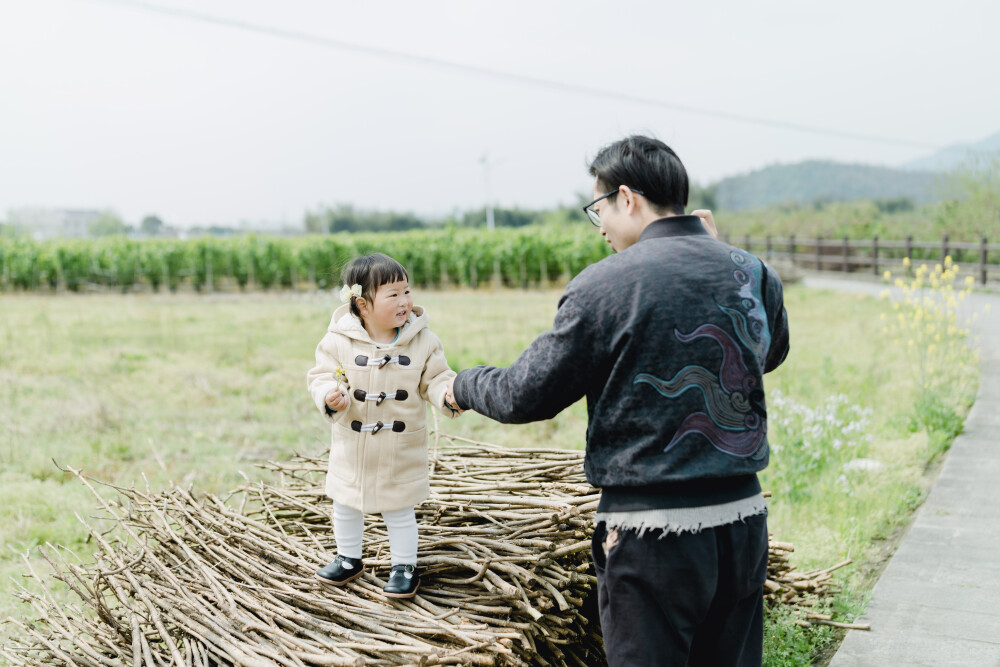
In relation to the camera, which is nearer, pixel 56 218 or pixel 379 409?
pixel 379 409

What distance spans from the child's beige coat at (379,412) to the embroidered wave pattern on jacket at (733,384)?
890mm

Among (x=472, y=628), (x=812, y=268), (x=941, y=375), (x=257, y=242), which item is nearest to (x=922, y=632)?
(x=472, y=628)

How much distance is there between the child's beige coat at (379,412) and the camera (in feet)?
8.56

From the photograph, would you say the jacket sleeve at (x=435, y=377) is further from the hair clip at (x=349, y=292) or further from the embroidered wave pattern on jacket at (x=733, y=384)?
the embroidered wave pattern on jacket at (x=733, y=384)

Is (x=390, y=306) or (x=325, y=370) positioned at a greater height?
(x=390, y=306)

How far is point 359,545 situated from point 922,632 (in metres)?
2.45

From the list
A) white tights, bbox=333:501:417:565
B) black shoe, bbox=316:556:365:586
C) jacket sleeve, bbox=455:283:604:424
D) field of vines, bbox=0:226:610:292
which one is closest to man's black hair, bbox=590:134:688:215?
jacket sleeve, bbox=455:283:604:424

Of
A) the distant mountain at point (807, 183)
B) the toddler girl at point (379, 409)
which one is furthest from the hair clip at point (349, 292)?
the distant mountain at point (807, 183)

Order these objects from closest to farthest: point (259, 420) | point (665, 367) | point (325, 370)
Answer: point (665, 367) → point (325, 370) → point (259, 420)

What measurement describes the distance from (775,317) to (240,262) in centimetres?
3278

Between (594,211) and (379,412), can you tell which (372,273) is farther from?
(594,211)

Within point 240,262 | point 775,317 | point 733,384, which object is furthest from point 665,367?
point 240,262

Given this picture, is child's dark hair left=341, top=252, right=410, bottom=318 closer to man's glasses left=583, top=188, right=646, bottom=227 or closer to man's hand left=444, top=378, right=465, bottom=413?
man's hand left=444, top=378, right=465, bottom=413

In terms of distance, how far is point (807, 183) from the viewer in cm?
11725
